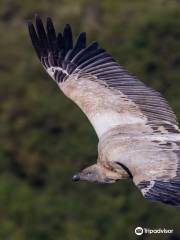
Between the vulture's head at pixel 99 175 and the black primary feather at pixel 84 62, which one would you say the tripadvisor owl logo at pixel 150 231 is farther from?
the vulture's head at pixel 99 175

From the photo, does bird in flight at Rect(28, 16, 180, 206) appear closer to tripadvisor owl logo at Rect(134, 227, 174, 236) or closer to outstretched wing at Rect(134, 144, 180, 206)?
outstretched wing at Rect(134, 144, 180, 206)

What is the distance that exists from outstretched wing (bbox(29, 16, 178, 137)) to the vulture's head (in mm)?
663

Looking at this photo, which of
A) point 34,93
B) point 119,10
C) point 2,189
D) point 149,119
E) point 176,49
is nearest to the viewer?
point 149,119

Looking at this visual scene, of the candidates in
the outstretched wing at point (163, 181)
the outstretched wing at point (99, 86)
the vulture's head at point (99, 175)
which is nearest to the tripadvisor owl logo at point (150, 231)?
the outstretched wing at point (99, 86)

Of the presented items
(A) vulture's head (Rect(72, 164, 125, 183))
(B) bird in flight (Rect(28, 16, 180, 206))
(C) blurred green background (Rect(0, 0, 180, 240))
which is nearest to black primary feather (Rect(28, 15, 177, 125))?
(B) bird in flight (Rect(28, 16, 180, 206))

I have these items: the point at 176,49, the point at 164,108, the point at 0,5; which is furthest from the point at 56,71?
the point at 0,5

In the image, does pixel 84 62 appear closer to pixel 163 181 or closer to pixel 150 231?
pixel 163 181

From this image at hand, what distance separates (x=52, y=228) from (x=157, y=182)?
84.0 ft

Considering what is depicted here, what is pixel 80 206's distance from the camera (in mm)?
39906

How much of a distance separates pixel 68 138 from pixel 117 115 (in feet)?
100

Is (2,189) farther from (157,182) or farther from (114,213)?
(157,182)

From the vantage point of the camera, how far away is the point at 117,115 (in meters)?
14.9

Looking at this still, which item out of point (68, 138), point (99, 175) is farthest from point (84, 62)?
point (68, 138)

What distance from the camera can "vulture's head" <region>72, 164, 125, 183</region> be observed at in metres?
13.9
